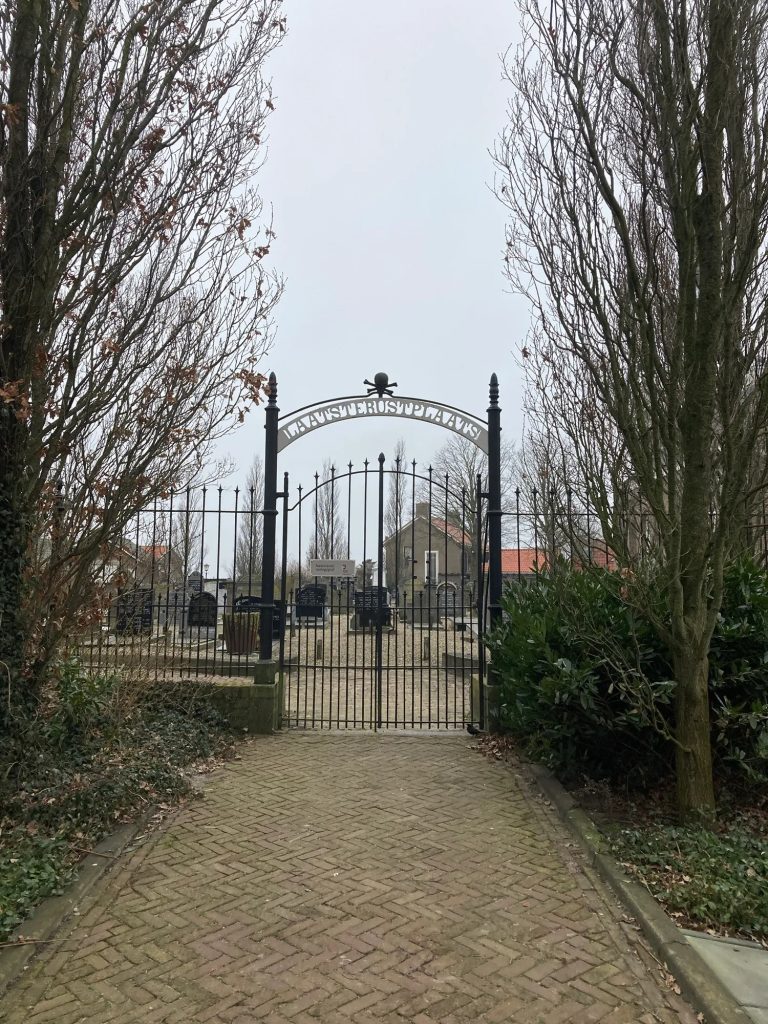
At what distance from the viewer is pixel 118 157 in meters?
4.99

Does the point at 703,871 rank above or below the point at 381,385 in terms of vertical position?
below

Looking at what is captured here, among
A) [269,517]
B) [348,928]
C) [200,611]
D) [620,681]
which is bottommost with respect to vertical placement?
[348,928]

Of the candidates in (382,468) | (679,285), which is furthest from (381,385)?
(679,285)

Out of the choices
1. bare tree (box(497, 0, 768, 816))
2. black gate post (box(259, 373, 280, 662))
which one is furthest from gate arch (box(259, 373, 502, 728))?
bare tree (box(497, 0, 768, 816))

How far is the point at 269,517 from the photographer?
8055 millimetres

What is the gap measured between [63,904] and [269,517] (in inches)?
191

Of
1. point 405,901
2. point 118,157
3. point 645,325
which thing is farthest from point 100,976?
point 118,157

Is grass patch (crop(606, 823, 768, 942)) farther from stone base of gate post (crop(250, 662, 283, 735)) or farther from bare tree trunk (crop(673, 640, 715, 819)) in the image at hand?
stone base of gate post (crop(250, 662, 283, 735))

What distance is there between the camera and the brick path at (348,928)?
113 inches

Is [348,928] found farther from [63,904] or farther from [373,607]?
[373,607]

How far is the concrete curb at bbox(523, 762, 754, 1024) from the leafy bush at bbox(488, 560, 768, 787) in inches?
27.1

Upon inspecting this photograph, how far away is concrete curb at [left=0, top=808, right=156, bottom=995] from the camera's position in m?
3.15

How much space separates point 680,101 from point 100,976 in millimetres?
5845

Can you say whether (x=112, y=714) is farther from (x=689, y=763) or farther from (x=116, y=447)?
(x=689, y=763)
